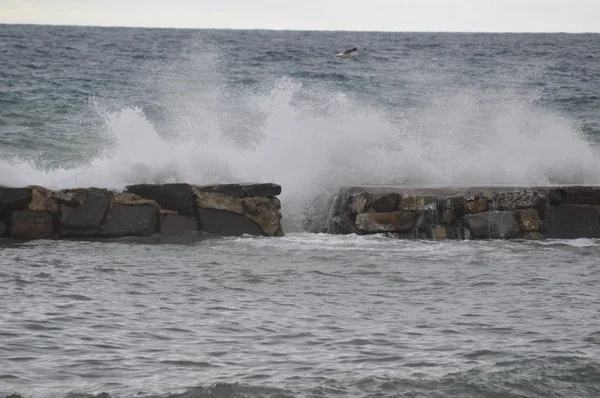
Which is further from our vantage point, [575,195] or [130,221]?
[575,195]

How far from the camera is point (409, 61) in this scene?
1451 inches


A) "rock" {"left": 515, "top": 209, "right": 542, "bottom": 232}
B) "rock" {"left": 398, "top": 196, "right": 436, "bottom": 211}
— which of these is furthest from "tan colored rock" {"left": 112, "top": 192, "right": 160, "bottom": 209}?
"rock" {"left": 515, "top": 209, "right": 542, "bottom": 232}

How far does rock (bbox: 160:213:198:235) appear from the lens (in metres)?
10.3

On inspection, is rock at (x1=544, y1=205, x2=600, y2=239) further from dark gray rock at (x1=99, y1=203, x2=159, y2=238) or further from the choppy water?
dark gray rock at (x1=99, y1=203, x2=159, y2=238)

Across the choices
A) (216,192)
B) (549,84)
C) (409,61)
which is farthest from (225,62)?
(216,192)

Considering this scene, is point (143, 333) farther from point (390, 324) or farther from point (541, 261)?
point (541, 261)

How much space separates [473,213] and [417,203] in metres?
0.62

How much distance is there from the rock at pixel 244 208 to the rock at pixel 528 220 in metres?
2.60

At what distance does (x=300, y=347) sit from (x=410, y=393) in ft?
3.37

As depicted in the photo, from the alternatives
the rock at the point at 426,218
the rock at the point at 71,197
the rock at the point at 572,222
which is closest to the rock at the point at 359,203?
the rock at the point at 426,218

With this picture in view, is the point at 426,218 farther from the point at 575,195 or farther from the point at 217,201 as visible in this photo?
the point at 217,201

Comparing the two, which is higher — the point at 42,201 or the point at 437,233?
the point at 42,201

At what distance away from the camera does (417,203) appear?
1068cm

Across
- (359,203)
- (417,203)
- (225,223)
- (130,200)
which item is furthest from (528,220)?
(130,200)
